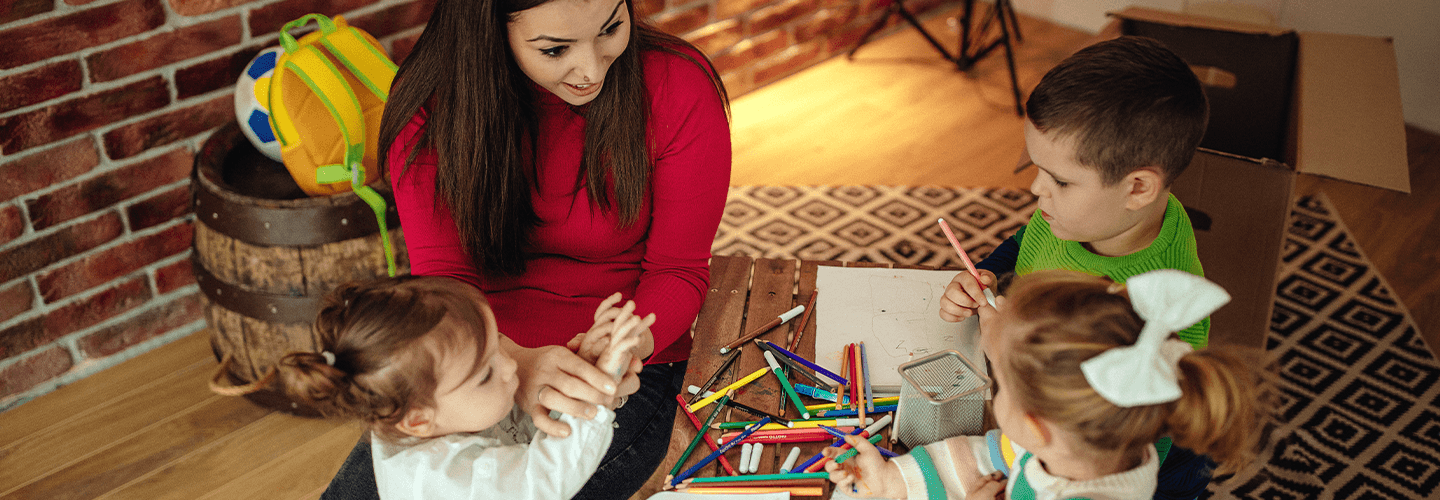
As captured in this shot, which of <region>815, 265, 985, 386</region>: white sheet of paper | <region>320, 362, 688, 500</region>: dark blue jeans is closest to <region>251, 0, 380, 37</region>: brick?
<region>320, 362, 688, 500</region>: dark blue jeans

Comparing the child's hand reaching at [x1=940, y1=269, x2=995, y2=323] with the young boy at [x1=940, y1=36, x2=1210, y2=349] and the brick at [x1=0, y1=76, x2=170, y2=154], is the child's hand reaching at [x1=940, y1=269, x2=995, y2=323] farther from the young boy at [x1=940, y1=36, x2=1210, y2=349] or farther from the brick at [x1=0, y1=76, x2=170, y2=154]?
the brick at [x1=0, y1=76, x2=170, y2=154]

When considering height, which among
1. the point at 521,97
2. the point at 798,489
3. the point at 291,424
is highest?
the point at 521,97

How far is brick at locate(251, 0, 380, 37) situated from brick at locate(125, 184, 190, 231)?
1.25ft

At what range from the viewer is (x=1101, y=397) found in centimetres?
84

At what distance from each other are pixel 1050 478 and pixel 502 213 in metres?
0.76

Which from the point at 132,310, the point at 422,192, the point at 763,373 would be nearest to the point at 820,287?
the point at 763,373

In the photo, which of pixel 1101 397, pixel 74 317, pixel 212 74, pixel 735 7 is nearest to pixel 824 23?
pixel 735 7

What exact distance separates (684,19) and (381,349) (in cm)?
219

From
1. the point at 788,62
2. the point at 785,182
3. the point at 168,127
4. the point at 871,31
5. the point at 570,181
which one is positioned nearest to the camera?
the point at 570,181

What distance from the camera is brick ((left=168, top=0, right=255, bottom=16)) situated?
1.84 metres

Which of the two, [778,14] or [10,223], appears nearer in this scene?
[10,223]

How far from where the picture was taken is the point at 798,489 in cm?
100

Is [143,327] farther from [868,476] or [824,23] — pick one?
[824,23]

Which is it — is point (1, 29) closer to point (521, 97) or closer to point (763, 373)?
point (521, 97)
